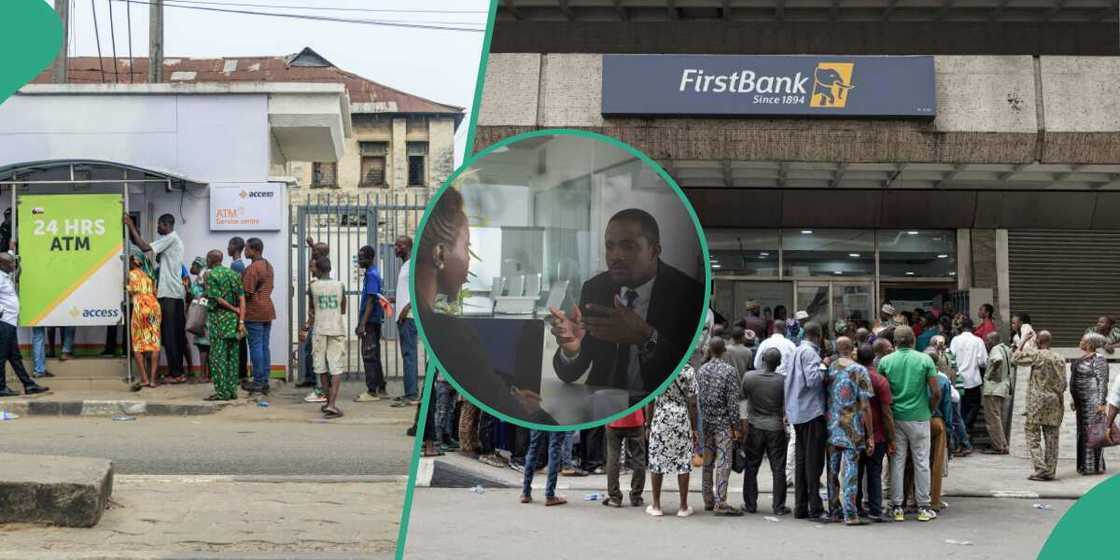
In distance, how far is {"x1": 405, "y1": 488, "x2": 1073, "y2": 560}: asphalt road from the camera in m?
6.87

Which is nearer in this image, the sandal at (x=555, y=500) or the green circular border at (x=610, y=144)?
the green circular border at (x=610, y=144)

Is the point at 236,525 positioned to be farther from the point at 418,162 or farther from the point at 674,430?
the point at 418,162

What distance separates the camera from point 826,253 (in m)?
18.2

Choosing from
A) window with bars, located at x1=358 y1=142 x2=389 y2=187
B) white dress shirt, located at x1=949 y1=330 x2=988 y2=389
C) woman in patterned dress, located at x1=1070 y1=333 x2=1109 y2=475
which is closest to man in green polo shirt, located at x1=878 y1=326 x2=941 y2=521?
woman in patterned dress, located at x1=1070 y1=333 x2=1109 y2=475

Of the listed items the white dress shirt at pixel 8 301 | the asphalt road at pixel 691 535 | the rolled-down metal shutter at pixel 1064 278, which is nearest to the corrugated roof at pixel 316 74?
the asphalt road at pixel 691 535

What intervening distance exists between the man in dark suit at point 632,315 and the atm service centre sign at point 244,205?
9.59 meters

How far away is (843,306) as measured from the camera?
18109mm

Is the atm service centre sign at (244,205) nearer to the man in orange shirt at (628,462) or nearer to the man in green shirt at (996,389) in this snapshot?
the man in orange shirt at (628,462)

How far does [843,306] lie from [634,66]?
241 inches

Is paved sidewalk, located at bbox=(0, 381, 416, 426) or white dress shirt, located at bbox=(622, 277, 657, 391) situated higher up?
white dress shirt, located at bbox=(622, 277, 657, 391)

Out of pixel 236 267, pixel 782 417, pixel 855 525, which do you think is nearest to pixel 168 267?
pixel 236 267

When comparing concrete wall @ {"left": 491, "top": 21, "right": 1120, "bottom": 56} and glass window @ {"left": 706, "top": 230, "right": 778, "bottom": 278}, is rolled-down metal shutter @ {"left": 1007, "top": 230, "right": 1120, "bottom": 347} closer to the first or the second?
concrete wall @ {"left": 491, "top": 21, "right": 1120, "bottom": 56}

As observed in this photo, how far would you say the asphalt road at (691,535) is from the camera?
6.87m

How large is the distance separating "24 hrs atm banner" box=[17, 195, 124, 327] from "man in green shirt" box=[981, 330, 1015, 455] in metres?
8.34
